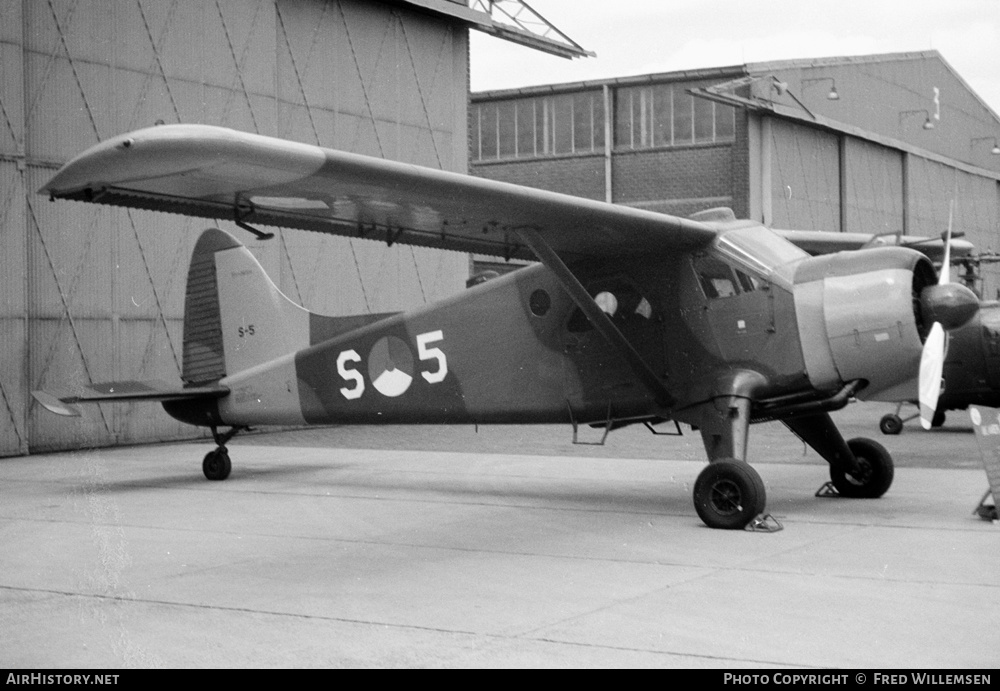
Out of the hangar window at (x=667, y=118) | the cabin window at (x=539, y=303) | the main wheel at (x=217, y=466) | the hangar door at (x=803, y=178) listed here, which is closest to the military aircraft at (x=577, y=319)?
the cabin window at (x=539, y=303)

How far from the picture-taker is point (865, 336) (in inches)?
351

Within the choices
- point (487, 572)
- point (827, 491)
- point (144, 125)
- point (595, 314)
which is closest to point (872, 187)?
point (144, 125)

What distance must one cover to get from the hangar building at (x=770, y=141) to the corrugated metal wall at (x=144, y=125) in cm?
1037

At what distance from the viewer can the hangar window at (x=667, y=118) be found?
119ft

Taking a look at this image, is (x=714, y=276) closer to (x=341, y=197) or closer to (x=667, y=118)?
(x=341, y=197)

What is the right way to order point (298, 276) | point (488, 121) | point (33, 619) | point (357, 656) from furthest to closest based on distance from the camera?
point (488, 121)
point (298, 276)
point (33, 619)
point (357, 656)

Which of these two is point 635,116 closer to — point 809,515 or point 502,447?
point 502,447

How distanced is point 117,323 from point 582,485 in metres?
9.74

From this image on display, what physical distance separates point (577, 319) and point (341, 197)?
9.60 ft

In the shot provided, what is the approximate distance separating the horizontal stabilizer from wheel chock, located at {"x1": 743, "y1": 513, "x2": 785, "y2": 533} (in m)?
6.37

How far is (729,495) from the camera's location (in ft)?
29.6

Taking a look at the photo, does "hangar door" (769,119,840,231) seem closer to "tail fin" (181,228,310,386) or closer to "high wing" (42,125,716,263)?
"tail fin" (181,228,310,386)

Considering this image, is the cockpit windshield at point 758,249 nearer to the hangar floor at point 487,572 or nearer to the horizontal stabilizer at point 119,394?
the hangar floor at point 487,572

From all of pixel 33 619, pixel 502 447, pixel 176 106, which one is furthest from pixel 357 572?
pixel 176 106
